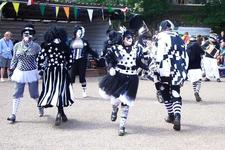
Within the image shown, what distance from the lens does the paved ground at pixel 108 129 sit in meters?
7.21

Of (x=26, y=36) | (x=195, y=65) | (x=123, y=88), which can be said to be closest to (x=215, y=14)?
(x=195, y=65)

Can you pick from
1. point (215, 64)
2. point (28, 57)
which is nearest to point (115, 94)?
point (28, 57)

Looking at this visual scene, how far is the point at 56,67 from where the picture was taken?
29.2 feet

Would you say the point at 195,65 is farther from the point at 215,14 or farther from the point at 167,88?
the point at 215,14

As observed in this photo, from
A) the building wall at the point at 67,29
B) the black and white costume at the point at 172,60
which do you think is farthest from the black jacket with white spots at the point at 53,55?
the building wall at the point at 67,29

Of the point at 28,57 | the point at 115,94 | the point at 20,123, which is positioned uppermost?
the point at 28,57

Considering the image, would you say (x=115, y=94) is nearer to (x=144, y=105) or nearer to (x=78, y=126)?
(x=78, y=126)

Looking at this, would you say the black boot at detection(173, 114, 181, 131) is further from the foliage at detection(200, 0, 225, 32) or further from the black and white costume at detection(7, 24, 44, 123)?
the foliage at detection(200, 0, 225, 32)

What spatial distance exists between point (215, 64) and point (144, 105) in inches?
306

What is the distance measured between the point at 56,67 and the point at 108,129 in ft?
5.17

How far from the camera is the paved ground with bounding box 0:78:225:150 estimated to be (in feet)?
23.6

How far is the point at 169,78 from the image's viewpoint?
8.63 m

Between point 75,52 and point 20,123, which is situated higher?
point 75,52

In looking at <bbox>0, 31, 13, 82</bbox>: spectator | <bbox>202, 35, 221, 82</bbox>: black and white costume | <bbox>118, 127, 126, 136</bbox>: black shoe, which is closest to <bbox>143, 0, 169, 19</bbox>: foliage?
<bbox>202, 35, 221, 82</bbox>: black and white costume
